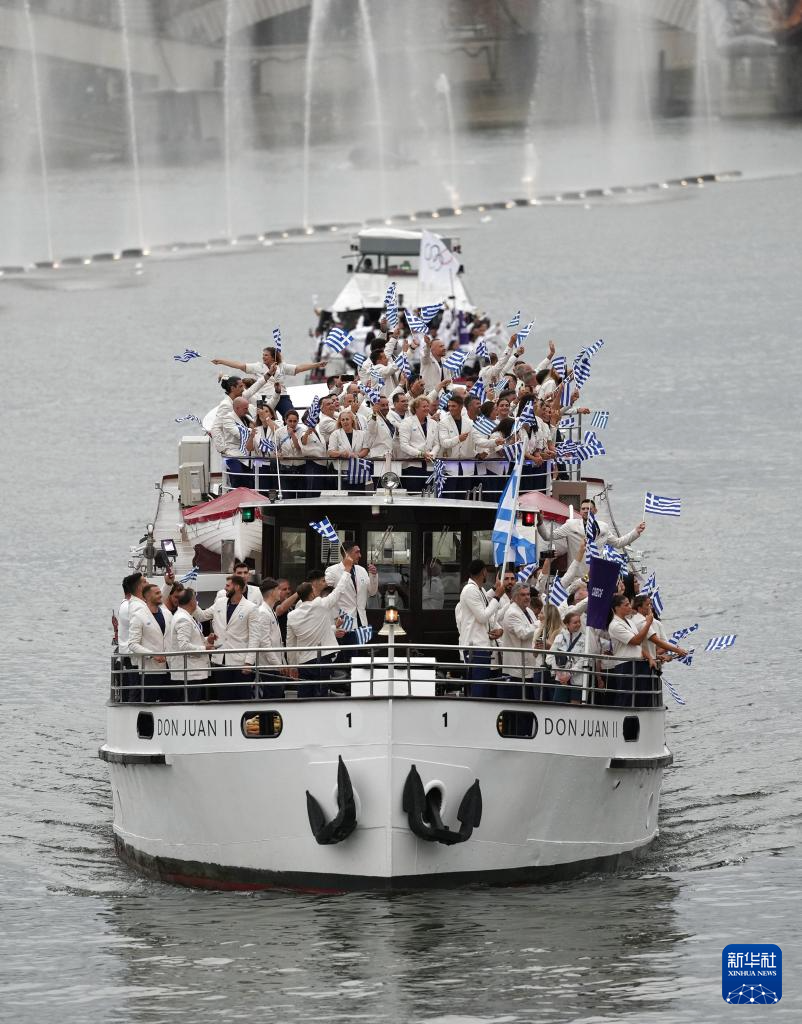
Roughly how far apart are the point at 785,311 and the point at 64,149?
77563 mm

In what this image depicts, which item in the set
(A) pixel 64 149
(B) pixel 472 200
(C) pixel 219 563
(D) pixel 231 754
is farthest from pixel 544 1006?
(A) pixel 64 149

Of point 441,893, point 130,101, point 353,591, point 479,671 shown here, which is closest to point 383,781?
point 441,893

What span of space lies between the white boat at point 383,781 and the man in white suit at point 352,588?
1.14ft

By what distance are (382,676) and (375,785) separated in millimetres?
1596

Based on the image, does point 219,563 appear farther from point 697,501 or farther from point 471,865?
point 697,501

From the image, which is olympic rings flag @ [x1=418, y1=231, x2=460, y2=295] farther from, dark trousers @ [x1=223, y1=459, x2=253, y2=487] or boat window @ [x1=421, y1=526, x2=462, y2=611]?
boat window @ [x1=421, y1=526, x2=462, y2=611]

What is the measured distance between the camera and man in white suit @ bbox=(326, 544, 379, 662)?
1267 inches

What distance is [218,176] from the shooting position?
177 m

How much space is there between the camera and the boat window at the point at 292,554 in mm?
34688

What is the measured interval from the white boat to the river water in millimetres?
513

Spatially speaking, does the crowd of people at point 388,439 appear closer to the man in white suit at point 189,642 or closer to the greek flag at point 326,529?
the greek flag at point 326,529

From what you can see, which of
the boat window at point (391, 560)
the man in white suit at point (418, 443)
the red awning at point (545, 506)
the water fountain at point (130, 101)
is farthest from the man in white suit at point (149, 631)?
the water fountain at point (130, 101)

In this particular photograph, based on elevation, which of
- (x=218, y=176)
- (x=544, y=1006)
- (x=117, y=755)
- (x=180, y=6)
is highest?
(x=180, y=6)

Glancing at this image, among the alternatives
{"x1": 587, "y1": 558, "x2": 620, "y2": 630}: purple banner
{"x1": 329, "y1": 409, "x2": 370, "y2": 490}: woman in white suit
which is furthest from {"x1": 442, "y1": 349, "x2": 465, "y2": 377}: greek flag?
{"x1": 587, "y1": 558, "x2": 620, "y2": 630}: purple banner
